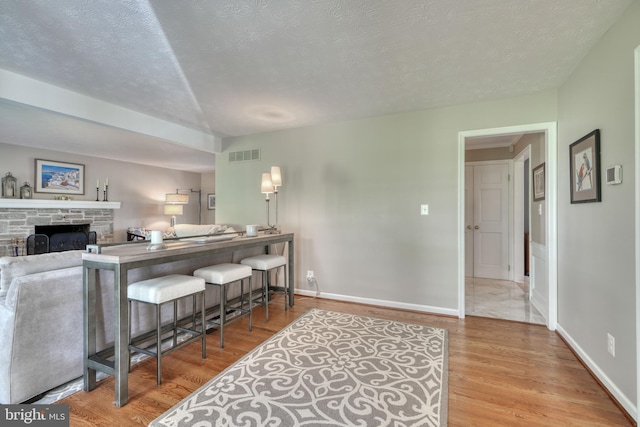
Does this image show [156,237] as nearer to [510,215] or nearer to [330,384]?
[330,384]

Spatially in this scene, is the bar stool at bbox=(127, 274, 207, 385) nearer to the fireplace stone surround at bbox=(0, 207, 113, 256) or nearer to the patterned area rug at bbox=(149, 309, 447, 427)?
the patterned area rug at bbox=(149, 309, 447, 427)

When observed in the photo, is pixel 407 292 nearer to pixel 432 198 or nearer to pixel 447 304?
pixel 447 304

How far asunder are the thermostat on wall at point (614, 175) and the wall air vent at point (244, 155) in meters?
3.68

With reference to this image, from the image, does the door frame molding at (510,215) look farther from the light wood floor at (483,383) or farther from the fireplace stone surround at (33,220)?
the fireplace stone surround at (33,220)

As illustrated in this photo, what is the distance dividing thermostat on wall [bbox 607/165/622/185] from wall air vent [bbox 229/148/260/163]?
12.1ft

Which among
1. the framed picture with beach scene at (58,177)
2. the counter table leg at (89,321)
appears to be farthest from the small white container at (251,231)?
the framed picture with beach scene at (58,177)

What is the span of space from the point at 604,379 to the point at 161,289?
2.93 metres

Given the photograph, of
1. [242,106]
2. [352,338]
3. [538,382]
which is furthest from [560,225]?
[242,106]

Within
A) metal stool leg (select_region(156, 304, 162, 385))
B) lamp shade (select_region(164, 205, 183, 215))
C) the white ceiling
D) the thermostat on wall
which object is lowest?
metal stool leg (select_region(156, 304, 162, 385))

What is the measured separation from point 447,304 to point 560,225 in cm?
131

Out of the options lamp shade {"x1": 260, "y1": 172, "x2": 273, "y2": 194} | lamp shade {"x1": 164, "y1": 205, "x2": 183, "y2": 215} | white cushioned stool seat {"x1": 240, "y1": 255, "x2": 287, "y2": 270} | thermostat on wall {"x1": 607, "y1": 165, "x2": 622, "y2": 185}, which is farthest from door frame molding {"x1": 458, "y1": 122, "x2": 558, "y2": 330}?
lamp shade {"x1": 164, "y1": 205, "x2": 183, "y2": 215}

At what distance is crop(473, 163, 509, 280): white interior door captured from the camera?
492 centimetres

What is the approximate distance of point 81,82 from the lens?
2594 mm

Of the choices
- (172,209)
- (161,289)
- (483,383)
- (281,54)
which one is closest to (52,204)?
(172,209)
